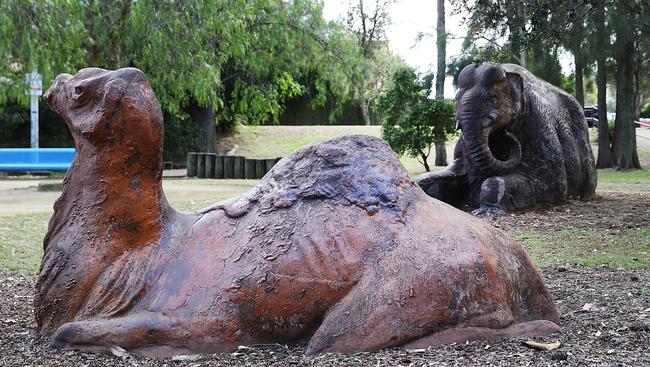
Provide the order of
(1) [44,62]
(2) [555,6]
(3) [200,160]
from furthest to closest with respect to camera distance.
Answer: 1. (3) [200,160]
2. (1) [44,62]
3. (2) [555,6]

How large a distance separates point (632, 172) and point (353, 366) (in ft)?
72.7

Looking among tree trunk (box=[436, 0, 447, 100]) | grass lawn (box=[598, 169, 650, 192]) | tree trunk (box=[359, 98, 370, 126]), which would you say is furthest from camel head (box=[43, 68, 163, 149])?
tree trunk (box=[359, 98, 370, 126])

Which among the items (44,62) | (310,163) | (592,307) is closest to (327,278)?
(310,163)

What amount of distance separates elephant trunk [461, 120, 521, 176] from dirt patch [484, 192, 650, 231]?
68 cm

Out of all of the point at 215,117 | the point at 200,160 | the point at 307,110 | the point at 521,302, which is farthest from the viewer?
the point at 307,110

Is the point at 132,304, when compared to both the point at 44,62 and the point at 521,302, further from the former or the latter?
the point at 44,62

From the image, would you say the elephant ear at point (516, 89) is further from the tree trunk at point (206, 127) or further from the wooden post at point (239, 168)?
the tree trunk at point (206, 127)

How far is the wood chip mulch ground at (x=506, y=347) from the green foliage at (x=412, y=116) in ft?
52.3

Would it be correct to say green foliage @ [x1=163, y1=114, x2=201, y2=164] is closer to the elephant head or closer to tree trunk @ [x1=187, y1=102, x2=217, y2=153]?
tree trunk @ [x1=187, y1=102, x2=217, y2=153]

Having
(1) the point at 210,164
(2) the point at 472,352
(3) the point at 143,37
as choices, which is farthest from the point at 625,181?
(2) the point at 472,352

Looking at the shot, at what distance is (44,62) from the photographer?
15961 mm

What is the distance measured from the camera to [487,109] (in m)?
10.5

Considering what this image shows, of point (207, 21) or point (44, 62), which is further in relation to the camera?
Result: point (207, 21)

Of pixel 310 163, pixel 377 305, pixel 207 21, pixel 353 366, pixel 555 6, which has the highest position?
pixel 207 21
